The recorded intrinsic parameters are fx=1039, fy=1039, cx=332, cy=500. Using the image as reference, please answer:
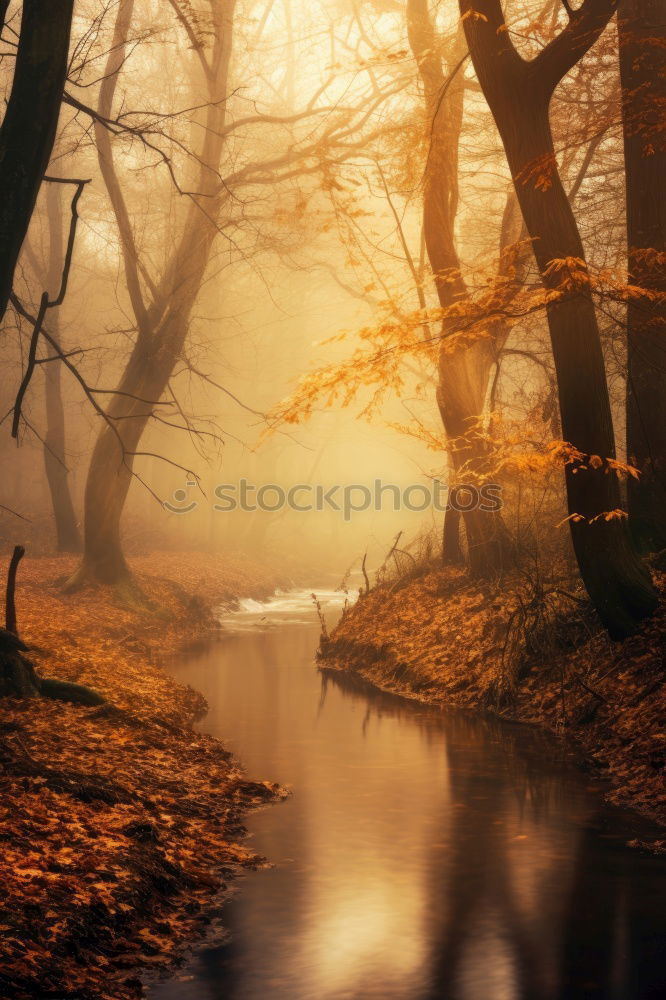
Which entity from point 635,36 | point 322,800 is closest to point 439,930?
point 322,800

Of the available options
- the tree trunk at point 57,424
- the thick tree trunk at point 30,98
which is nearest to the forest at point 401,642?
the thick tree trunk at point 30,98

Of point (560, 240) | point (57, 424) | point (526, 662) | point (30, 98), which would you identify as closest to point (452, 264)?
point (560, 240)

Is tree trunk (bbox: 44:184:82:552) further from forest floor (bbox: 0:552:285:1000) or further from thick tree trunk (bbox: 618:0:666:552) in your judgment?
thick tree trunk (bbox: 618:0:666:552)

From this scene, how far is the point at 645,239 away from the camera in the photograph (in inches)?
494

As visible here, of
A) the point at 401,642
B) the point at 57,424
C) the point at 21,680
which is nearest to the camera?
the point at 21,680

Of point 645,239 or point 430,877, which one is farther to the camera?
point 645,239

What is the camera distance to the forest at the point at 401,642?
668cm

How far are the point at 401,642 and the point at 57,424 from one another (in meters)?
16.5

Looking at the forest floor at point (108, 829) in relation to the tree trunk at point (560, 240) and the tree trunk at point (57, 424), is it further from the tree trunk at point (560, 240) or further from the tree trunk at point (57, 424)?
the tree trunk at point (57, 424)

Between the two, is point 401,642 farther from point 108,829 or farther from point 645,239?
point 108,829

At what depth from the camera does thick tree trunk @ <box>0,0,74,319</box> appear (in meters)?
8.62

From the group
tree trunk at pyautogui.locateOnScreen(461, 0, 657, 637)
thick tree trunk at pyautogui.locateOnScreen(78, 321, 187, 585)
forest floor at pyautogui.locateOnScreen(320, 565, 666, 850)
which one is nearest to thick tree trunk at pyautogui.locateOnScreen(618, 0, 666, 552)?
forest floor at pyautogui.locateOnScreen(320, 565, 666, 850)

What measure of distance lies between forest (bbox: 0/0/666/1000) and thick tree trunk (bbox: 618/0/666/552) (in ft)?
0.13

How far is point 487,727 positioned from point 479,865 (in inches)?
196
